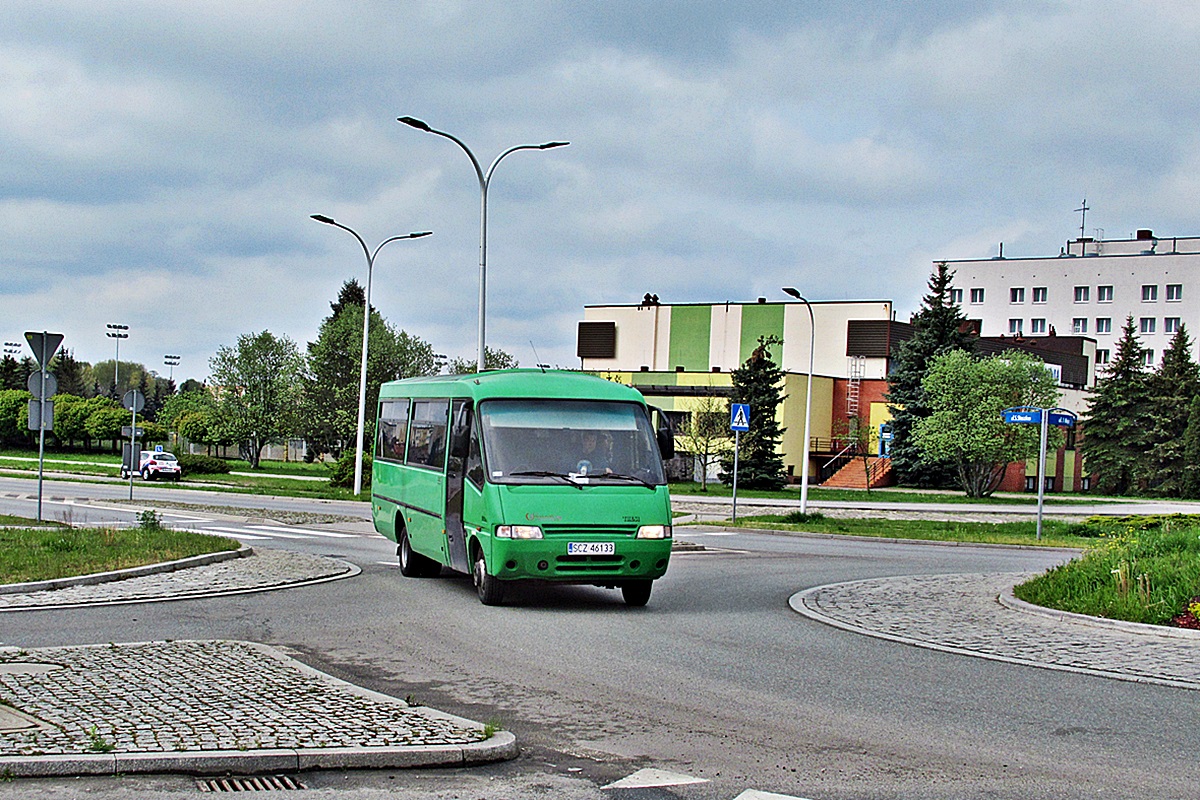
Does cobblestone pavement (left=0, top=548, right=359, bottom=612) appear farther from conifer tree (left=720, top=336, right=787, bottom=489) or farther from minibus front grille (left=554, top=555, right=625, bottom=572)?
conifer tree (left=720, top=336, right=787, bottom=489)

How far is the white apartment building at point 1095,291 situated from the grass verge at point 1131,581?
89791mm

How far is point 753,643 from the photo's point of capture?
11.9 m

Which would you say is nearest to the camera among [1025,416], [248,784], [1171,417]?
[248,784]

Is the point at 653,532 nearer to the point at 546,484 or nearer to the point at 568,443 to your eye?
the point at 546,484

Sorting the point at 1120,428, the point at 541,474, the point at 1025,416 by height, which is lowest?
the point at 541,474

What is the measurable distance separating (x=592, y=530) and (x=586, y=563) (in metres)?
0.36

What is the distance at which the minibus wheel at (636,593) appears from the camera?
14609 millimetres

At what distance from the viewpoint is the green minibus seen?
1378cm

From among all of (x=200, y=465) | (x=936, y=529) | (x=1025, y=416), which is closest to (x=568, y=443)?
(x=1025, y=416)

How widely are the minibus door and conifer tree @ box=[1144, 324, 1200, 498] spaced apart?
209 ft

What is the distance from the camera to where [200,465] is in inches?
2495

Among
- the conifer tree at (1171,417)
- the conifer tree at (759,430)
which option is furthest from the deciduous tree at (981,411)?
the conifer tree at (1171,417)

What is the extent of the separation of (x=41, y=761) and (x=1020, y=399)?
2187 inches

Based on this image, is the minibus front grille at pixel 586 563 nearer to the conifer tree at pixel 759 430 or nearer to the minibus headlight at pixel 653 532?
the minibus headlight at pixel 653 532
